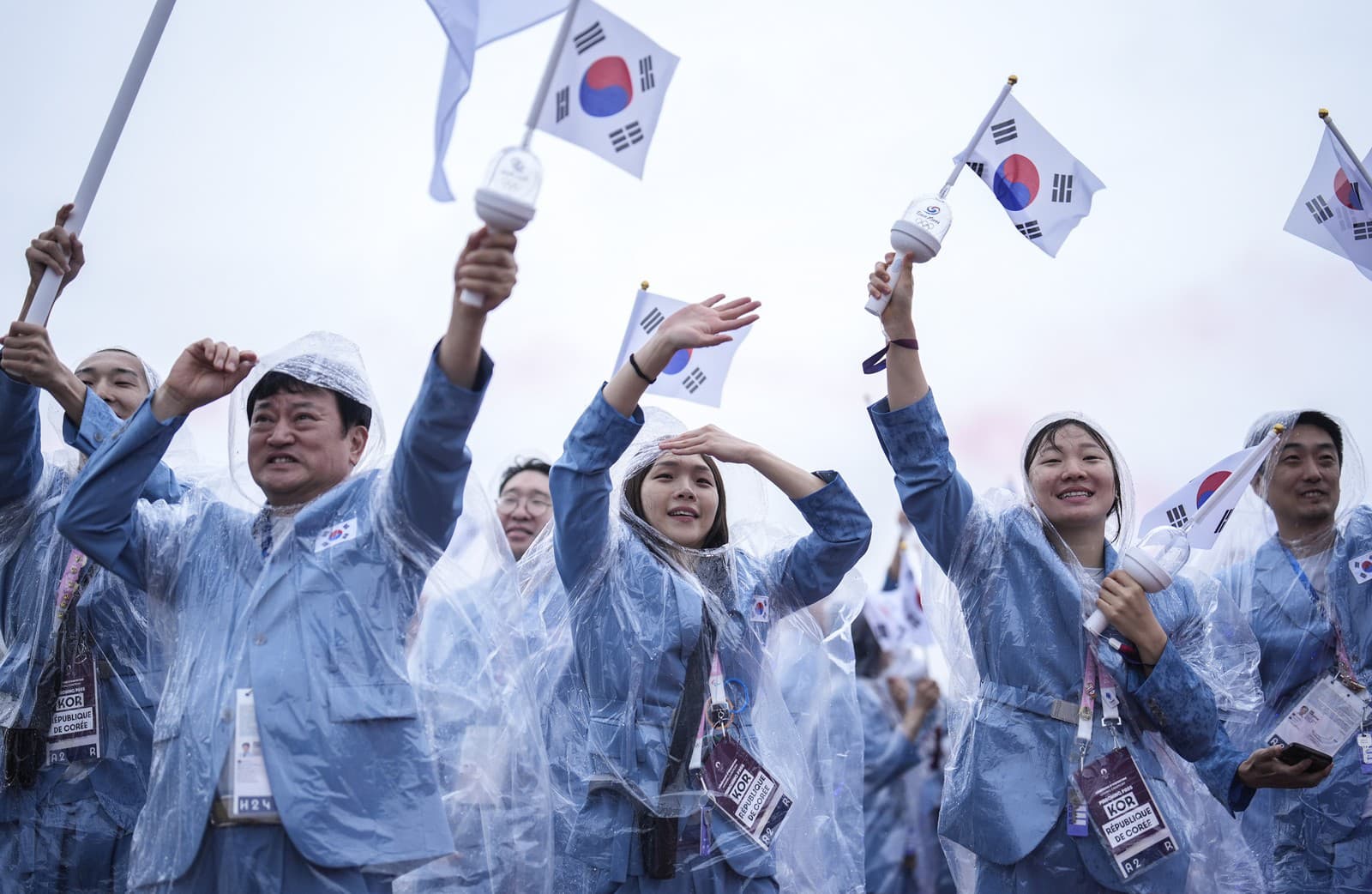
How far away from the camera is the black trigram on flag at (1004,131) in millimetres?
3961

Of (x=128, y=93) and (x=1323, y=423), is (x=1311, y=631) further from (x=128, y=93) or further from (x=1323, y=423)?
(x=128, y=93)

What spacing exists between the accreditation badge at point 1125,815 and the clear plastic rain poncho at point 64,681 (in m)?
2.73

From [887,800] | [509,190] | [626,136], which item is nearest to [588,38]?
[626,136]

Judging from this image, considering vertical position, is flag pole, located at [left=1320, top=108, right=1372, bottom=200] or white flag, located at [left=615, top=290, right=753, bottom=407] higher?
flag pole, located at [left=1320, top=108, right=1372, bottom=200]

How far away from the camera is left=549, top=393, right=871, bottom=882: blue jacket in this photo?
3.38 metres

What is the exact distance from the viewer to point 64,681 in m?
3.72

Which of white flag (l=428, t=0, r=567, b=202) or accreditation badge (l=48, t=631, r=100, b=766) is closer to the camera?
white flag (l=428, t=0, r=567, b=202)

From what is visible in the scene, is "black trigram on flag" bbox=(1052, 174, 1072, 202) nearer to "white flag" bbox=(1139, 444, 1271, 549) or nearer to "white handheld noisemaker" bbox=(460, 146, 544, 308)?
"white flag" bbox=(1139, 444, 1271, 549)

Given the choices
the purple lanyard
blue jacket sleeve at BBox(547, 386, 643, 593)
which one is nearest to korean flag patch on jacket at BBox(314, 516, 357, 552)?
blue jacket sleeve at BBox(547, 386, 643, 593)

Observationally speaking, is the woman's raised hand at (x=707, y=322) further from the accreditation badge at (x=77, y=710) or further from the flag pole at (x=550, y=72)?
the accreditation badge at (x=77, y=710)

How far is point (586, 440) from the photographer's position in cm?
338

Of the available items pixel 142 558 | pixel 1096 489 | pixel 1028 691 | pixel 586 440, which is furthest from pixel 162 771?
pixel 1096 489

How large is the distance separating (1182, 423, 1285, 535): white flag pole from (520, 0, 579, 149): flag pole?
7.46ft

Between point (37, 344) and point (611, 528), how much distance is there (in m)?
1.68
